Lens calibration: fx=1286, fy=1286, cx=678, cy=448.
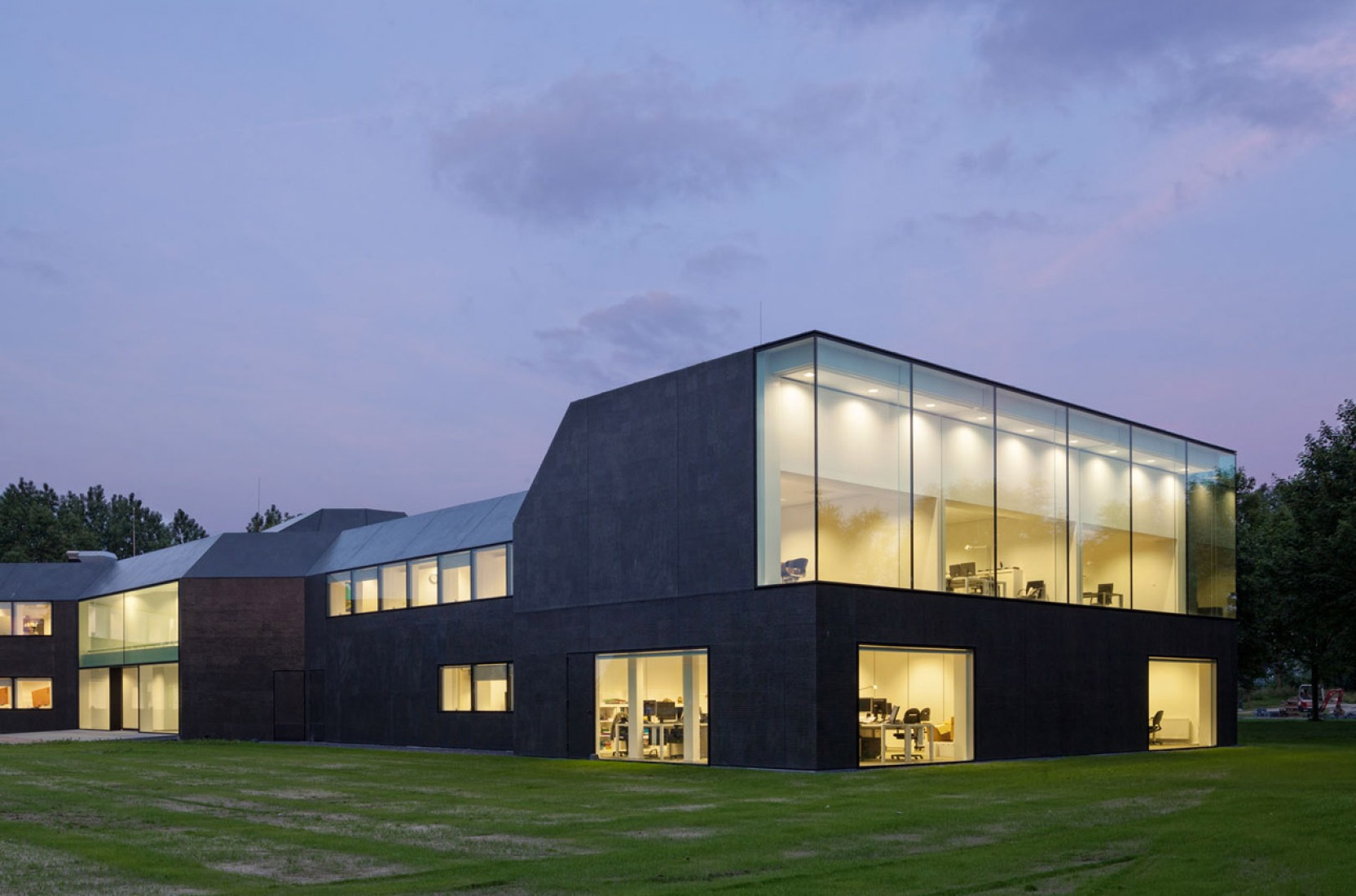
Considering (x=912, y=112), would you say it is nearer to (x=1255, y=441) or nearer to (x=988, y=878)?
(x=988, y=878)

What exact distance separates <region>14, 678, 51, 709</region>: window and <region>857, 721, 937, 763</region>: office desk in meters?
35.6

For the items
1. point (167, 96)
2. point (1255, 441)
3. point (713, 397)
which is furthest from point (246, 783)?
point (1255, 441)

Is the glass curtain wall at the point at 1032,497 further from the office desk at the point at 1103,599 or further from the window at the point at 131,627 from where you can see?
the window at the point at 131,627

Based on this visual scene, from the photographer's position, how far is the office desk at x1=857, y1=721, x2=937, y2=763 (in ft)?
78.5

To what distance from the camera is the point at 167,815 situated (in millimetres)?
15680

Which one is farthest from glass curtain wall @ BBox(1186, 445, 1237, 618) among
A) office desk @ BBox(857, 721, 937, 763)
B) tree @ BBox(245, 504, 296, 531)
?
tree @ BBox(245, 504, 296, 531)

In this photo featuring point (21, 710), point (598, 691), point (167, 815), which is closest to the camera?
point (167, 815)

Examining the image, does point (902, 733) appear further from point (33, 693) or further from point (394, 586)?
point (33, 693)

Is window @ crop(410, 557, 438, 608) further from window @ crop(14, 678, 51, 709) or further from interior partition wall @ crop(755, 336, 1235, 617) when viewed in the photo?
window @ crop(14, 678, 51, 709)

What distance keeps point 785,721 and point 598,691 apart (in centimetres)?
602

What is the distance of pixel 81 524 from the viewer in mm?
89875

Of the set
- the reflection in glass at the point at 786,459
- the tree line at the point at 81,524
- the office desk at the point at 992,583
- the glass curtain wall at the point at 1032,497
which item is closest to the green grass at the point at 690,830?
the office desk at the point at 992,583

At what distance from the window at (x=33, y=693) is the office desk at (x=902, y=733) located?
117 feet

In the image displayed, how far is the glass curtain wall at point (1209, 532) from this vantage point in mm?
31547
